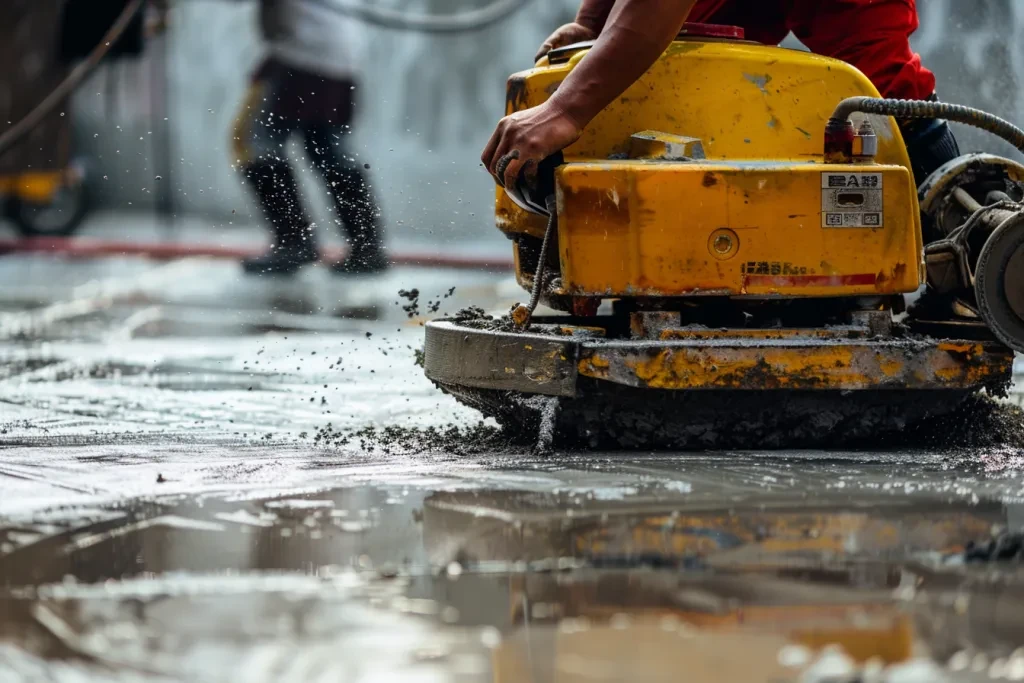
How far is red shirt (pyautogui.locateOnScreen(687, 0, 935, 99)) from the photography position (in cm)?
308

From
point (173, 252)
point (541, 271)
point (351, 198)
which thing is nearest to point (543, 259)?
point (541, 271)

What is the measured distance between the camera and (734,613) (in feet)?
5.44

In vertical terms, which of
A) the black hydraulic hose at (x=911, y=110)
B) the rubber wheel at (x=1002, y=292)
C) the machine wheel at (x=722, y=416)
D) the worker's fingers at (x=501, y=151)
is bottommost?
the machine wheel at (x=722, y=416)

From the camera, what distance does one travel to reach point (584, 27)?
3.51 meters

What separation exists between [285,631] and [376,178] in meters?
8.64

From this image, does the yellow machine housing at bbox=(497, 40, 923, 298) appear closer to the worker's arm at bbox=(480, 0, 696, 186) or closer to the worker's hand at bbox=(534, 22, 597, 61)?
the worker's arm at bbox=(480, 0, 696, 186)

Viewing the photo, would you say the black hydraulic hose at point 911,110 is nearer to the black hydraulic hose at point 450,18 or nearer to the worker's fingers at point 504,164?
the worker's fingers at point 504,164

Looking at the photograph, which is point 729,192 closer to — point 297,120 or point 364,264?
point 364,264

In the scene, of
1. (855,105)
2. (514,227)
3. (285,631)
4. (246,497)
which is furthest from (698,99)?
(285,631)

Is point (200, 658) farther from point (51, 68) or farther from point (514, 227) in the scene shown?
point (51, 68)

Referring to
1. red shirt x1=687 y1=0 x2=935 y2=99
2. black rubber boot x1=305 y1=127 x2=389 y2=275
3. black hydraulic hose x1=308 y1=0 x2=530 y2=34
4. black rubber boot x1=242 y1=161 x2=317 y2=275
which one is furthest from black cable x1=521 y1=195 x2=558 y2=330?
black hydraulic hose x1=308 y1=0 x2=530 y2=34

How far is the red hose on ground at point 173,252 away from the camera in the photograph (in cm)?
925

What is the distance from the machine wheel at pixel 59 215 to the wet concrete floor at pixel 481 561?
24.3 ft

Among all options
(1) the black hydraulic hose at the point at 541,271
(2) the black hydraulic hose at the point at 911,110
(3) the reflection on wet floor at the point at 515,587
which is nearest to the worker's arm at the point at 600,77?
(1) the black hydraulic hose at the point at 541,271
